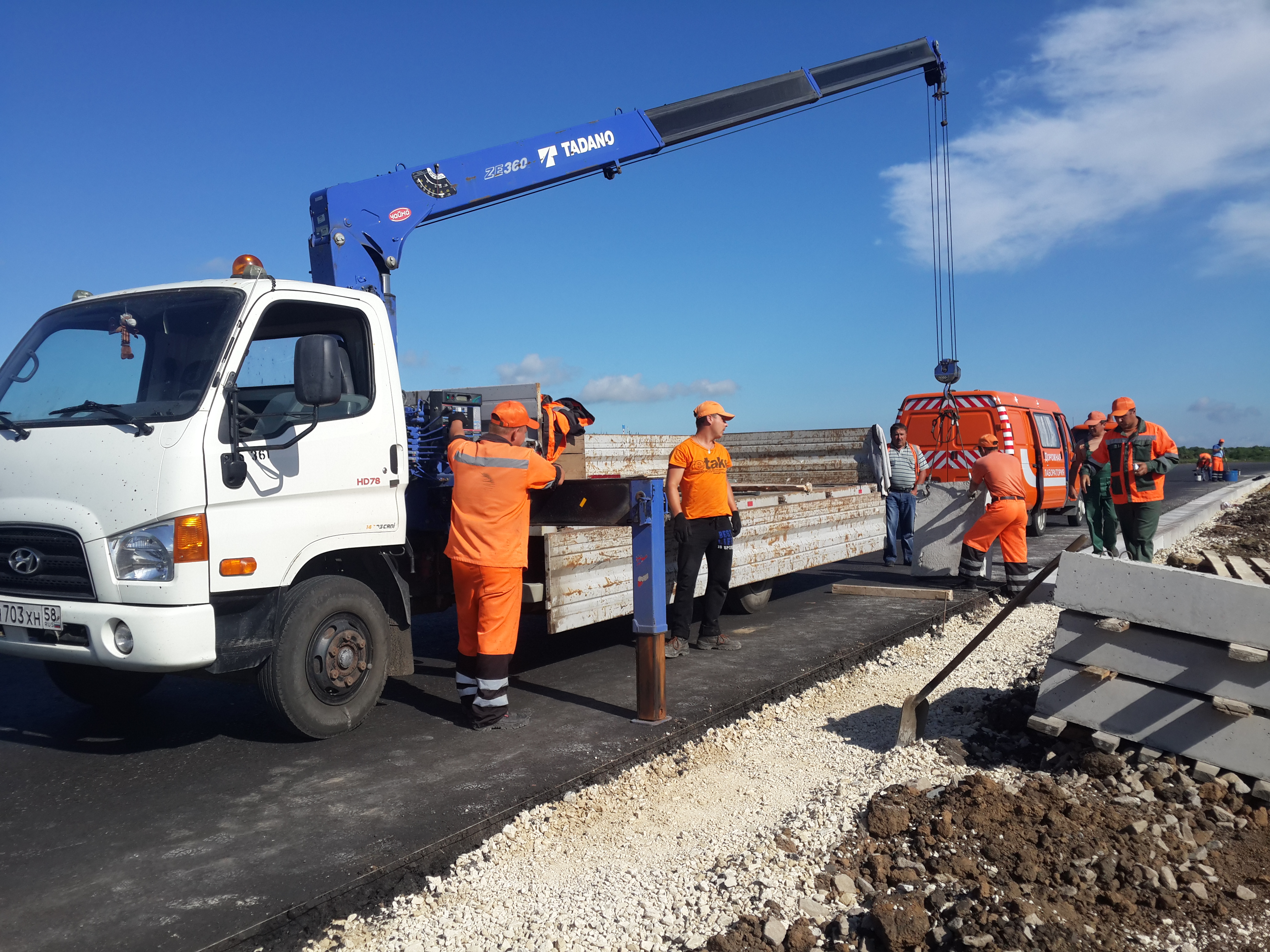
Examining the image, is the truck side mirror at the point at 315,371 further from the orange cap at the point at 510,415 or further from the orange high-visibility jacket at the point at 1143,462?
the orange high-visibility jacket at the point at 1143,462

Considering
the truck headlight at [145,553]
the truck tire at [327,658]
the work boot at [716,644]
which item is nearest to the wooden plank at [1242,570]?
the work boot at [716,644]

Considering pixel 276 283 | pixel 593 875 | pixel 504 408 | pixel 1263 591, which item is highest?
pixel 276 283

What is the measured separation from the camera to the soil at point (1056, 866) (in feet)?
9.29

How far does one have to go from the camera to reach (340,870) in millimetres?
3299

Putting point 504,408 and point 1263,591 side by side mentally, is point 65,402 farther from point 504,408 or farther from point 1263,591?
point 1263,591

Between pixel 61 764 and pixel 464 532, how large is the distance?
230cm

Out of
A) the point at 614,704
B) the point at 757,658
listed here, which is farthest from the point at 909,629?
the point at 614,704

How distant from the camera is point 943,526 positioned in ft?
32.4

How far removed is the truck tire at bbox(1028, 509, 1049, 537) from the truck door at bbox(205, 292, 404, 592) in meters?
12.6

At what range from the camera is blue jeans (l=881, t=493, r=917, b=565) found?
1137cm

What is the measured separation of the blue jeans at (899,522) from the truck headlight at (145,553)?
350 inches

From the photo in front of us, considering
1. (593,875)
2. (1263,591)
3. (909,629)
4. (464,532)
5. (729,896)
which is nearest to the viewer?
(729,896)

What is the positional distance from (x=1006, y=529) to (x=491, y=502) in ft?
21.5

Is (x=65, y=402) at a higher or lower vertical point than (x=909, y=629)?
higher
